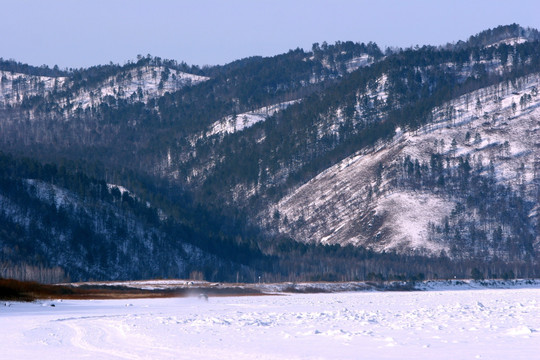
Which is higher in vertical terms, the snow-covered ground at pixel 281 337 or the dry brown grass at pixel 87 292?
the dry brown grass at pixel 87 292

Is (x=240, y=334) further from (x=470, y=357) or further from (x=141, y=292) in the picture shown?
(x=141, y=292)

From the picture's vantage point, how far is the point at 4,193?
198 metres

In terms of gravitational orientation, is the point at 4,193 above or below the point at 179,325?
above

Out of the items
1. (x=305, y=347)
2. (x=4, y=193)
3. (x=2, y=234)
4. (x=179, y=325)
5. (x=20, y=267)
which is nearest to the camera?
(x=305, y=347)

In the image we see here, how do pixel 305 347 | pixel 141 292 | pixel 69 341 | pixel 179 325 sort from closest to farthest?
pixel 305 347 → pixel 69 341 → pixel 179 325 → pixel 141 292

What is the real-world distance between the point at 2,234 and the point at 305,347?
519ft

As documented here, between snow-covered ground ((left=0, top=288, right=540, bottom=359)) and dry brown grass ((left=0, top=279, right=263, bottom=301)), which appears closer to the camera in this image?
snow-covered ground ((left=0, top=288, right=540, bottom=359))

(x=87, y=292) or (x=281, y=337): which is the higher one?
(x=87, y=292)

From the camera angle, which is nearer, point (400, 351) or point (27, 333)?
point (400, 351)

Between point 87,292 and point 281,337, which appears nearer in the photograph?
point 281,337

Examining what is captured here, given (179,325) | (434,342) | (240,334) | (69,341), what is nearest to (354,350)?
(434,342)

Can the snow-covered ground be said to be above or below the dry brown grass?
below

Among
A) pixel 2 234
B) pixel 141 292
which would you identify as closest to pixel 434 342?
pixel 141 292

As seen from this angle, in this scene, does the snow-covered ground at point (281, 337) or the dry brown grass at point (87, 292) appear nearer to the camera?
the snow-covered ground at point (281, 337)
